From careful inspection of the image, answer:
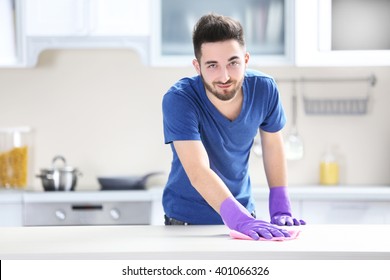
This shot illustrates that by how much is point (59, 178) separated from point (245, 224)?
6.47ft

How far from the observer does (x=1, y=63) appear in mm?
4000

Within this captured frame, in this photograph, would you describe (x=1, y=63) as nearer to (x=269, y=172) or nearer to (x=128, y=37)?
(x=128, y=37)

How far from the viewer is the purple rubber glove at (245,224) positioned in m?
2.12

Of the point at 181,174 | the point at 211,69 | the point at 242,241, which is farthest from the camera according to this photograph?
the point at 181,174

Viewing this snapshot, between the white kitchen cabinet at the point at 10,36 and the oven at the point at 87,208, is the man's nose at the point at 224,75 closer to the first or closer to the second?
the oven at the point at 87,208

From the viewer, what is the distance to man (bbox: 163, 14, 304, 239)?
2316mm

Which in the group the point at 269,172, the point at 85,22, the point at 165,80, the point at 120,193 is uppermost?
the point at 85,22

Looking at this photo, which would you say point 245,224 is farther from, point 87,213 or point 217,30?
point 87,213

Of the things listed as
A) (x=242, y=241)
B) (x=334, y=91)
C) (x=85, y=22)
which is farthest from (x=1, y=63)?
(x=242, y=241)

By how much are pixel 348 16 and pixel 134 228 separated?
2108 mm

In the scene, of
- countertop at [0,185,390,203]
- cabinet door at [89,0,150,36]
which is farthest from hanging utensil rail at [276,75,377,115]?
cabinet door at [89,0,150,36]

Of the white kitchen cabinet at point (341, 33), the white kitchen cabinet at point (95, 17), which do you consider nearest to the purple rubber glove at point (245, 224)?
the white kitchen cabinet at point (341, 33)

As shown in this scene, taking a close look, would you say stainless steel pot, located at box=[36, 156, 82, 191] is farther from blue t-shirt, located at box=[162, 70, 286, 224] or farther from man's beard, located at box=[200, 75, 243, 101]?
man's beard, located at box=[200, 75, 243, 101]

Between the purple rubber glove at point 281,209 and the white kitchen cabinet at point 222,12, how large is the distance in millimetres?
1513
